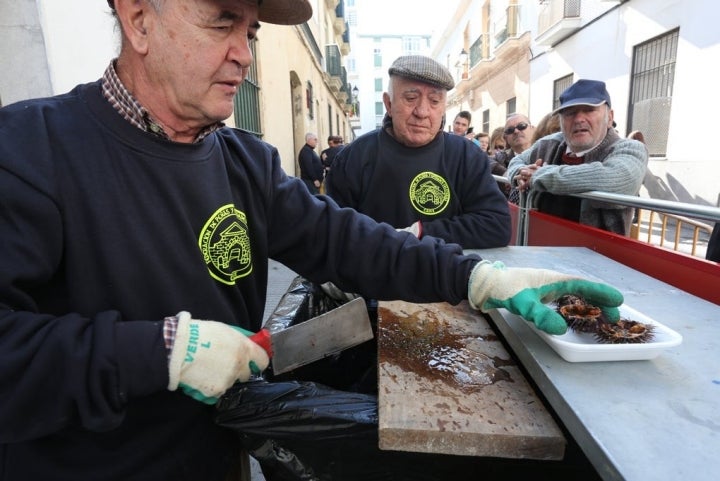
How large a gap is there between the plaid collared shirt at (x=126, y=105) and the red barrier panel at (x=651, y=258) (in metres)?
1.90

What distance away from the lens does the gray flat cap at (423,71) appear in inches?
90.9

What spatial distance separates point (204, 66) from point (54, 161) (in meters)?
0.42

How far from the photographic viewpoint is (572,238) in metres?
2.69

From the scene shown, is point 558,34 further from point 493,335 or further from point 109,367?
point 109,367

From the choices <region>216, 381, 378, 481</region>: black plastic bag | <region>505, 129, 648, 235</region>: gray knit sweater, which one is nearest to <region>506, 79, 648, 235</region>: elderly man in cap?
<region>505, 129, 648, 235</region>: gray knit sweater

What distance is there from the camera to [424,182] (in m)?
2.43

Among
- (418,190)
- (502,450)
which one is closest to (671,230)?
(418,190)

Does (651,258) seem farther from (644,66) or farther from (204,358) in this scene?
(644,66)

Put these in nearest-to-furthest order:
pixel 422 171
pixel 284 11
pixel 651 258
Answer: pixel 284 11
pixel 651 258
pixel 422 171

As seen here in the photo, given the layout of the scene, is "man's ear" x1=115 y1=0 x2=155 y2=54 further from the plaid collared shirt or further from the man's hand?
the man's hand

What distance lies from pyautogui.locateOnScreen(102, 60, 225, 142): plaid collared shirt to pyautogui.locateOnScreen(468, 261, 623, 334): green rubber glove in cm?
101

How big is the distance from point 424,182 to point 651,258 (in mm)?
1118

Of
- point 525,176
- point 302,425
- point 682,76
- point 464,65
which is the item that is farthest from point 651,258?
point 464,65

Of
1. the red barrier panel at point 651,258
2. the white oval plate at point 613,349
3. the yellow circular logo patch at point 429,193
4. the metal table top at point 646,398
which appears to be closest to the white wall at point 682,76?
the red barrier panel at point 651,258
